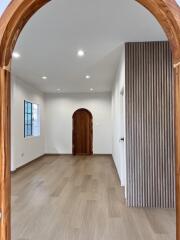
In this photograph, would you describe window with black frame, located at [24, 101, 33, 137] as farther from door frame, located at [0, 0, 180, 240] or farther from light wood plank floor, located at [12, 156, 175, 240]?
door frame, located at [0, 0, 180, 240]

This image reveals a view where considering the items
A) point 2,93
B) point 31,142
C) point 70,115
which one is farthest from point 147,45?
point 70,115

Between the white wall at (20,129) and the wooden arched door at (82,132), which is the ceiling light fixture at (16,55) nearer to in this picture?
the white wall at (20,129)

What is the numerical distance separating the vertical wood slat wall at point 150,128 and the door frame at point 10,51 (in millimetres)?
2566

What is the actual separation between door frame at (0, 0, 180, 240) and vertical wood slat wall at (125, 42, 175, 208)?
2566 millimetres

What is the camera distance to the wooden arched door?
9766mm

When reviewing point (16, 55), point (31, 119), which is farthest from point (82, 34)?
point (31, 119)

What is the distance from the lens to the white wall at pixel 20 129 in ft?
20.1

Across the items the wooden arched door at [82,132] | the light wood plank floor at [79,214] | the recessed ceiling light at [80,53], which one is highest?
the recessed ceiling light at [80,53]

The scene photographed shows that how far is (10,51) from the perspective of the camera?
123 centimetres

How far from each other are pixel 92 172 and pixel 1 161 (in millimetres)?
5308

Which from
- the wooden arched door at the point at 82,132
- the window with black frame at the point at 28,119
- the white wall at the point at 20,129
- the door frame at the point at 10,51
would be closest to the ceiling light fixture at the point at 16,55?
the white wall at the point at 20,129

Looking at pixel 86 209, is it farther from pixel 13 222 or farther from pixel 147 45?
pixel 147 45

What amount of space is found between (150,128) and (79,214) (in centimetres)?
183

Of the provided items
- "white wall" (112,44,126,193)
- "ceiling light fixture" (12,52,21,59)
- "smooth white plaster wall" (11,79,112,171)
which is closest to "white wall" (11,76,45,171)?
"smooth white plaster wall" (11,79,112,171)
